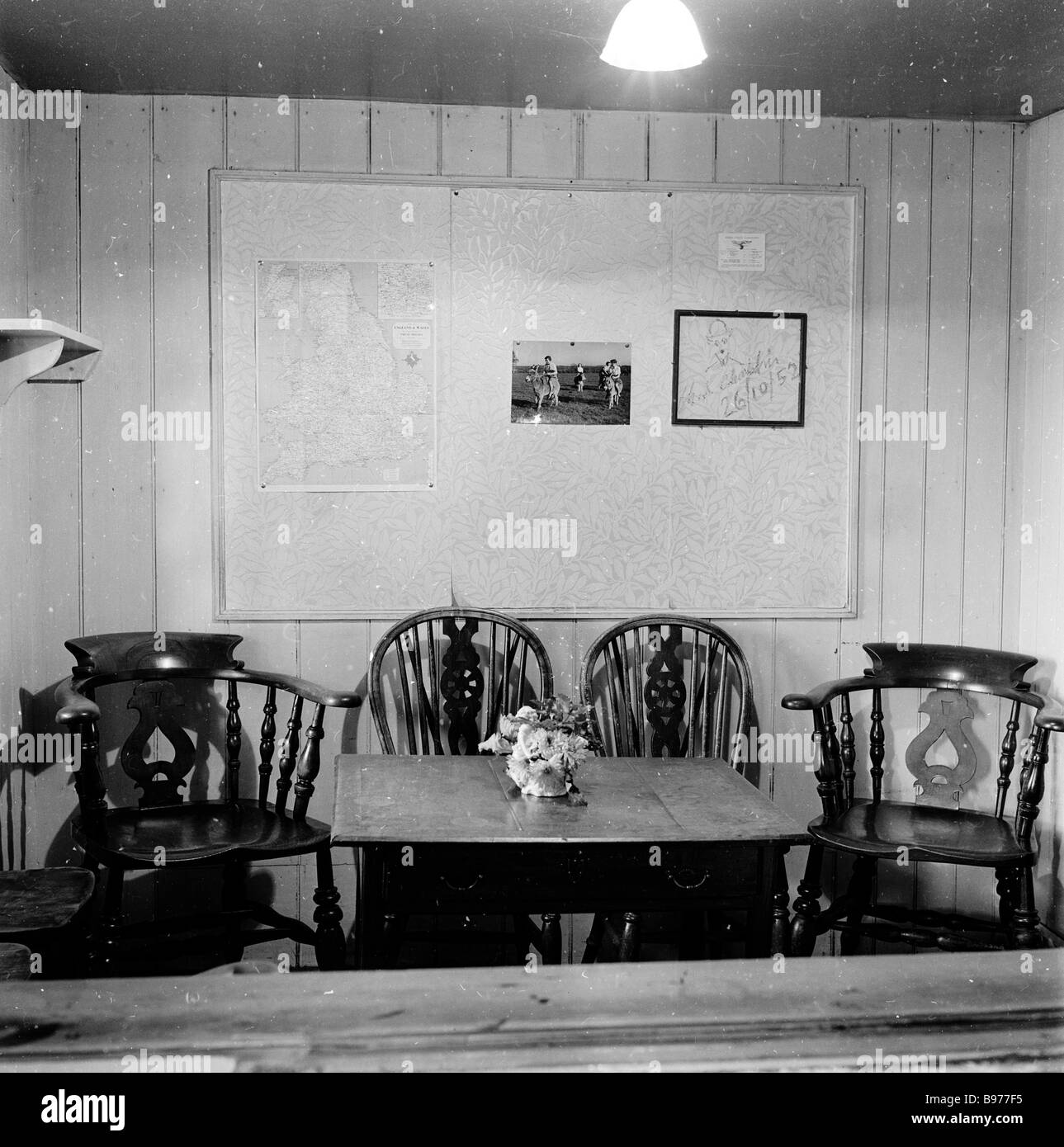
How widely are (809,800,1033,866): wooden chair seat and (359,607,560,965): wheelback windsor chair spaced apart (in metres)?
0.89

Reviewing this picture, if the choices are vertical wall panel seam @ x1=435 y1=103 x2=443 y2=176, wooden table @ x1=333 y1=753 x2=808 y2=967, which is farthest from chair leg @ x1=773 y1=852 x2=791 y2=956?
vertical wall panel seam @ x1=435 y1=103 x2=443 y2=176

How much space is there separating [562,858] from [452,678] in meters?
1.17

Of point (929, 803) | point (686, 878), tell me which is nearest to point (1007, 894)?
point (929, 803)

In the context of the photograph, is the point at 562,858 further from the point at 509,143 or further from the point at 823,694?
the point at 509,143

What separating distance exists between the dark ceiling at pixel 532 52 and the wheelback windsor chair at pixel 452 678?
1.53m

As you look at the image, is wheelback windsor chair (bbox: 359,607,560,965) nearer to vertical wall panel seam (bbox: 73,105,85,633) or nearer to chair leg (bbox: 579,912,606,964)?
chair leg (bbox: 579,912,606,964)

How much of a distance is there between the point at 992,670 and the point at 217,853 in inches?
86.8

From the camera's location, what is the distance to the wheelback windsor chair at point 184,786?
2670 millimetres

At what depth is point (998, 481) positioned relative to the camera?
3.59 metres

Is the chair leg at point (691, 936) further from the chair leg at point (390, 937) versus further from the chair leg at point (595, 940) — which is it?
the chair leg at point (390, 937)

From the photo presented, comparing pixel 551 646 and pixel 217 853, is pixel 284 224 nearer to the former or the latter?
pixel 551 646

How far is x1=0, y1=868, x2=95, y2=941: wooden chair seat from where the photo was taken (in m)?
2.15

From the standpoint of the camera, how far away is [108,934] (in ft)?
8.60
